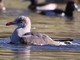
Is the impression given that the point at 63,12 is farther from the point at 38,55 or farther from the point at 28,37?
the point at 38,55

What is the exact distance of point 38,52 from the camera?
14781 mm

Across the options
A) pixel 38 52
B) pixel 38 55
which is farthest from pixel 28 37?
pixel 38 55

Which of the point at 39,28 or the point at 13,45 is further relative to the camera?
the point at 39,28

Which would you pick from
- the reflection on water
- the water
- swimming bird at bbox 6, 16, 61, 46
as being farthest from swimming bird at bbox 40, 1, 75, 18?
the reflection on water

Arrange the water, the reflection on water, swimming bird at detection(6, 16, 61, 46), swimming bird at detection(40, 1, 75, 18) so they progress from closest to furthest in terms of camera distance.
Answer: the reflection on water, the water, swimming bird at detection(6, 16, 61, 46), swimming bird at detection(40, 1, 75, 18)

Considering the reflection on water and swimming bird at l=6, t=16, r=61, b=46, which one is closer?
the reflection on water

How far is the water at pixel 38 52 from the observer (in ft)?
45.3

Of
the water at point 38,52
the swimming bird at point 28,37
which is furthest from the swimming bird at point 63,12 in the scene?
the water at point 38,52

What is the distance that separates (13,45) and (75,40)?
245 cm

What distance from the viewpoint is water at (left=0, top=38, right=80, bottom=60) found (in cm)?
1380

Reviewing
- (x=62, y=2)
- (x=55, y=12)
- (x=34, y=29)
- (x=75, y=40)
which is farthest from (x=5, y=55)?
Answer: (x=62, y=2)

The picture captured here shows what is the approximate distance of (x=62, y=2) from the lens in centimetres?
4184

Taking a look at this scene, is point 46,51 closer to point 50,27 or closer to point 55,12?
point 50,27

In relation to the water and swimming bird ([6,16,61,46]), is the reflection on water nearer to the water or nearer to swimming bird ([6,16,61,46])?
the water
